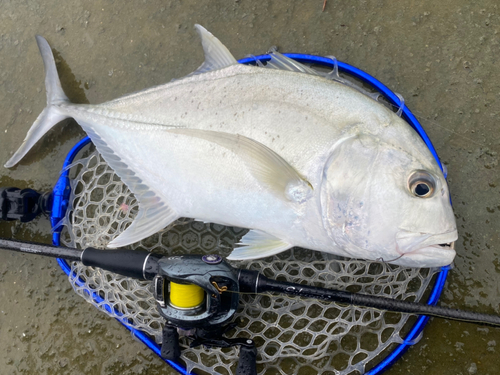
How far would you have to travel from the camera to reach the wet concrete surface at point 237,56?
5.59 feet

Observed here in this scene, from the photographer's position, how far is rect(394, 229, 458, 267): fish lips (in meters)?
1.18

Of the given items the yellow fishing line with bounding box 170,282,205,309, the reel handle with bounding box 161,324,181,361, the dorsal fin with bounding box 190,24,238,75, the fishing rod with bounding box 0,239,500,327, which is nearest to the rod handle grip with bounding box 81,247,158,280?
the fishing rod with bounding box 0,239,500,327

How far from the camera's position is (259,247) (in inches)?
57.5

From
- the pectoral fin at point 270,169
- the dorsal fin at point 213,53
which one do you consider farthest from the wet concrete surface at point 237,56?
the pectoral fin at point 270,169

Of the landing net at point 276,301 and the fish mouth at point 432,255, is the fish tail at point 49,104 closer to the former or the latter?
the landing net at point 276,301

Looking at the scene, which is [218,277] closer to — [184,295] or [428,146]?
[184,295]

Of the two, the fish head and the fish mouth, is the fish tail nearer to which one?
the fish head

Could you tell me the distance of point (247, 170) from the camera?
1.41m

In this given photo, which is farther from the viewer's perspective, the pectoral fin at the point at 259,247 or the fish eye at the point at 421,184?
the pectoral fin at the point at 259,247

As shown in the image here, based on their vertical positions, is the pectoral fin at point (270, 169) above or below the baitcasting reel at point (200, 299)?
above

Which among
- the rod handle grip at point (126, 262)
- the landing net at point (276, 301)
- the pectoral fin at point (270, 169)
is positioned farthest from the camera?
the landing net at point (276, 301)

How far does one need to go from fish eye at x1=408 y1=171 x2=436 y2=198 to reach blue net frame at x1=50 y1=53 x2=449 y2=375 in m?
0.40

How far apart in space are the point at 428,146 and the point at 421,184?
46cm

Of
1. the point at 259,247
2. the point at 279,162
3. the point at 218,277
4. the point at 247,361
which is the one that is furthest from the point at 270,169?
the point at 247,361
